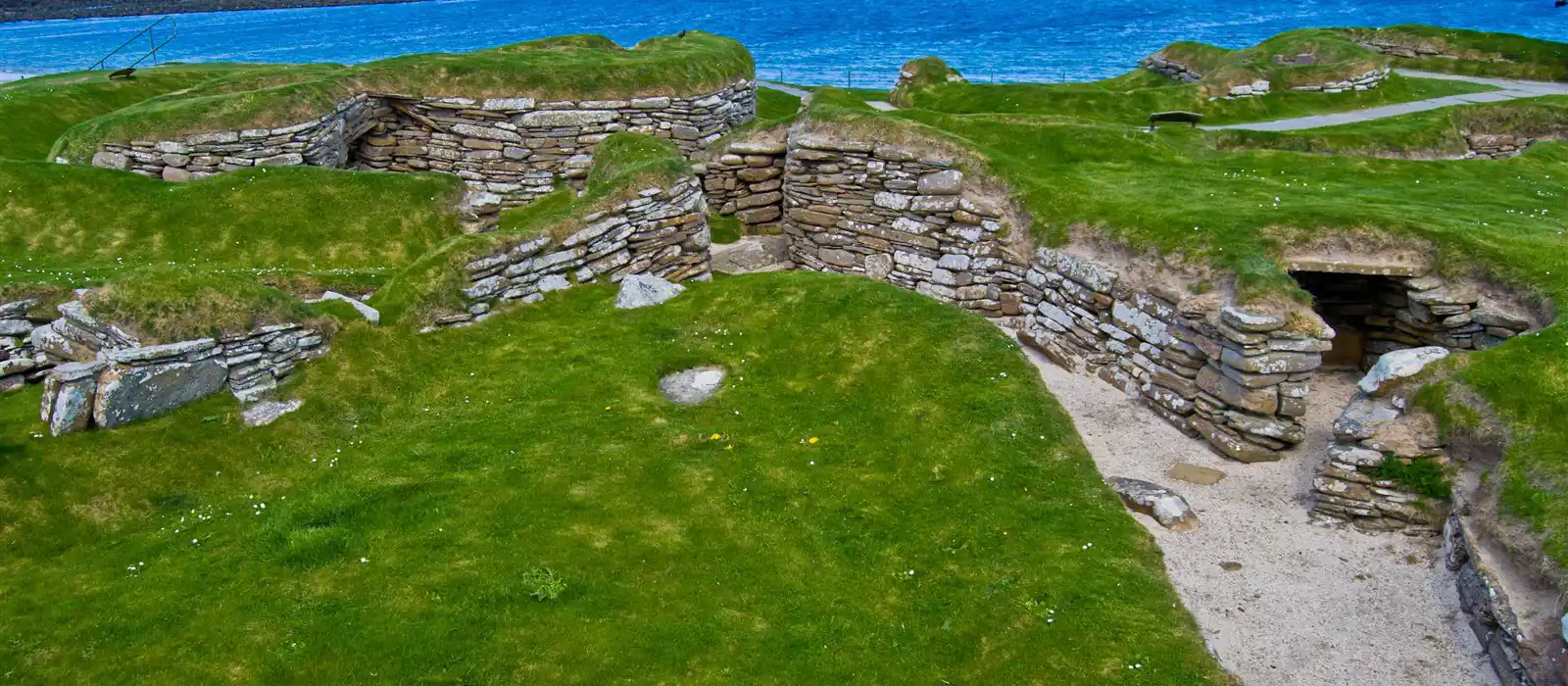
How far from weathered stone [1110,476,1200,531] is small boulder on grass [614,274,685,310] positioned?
33.0ft

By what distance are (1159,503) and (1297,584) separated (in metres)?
2.20

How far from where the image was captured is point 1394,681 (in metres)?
11.4

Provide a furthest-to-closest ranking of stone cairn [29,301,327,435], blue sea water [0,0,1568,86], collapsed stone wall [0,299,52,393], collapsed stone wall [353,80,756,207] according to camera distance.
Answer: blue sea water [0,0,1568,86]
collapsed stone wall [353,80,756,207]
collapsed stone wall [0,299,52,393]
stone cairn [29,301,327,435]

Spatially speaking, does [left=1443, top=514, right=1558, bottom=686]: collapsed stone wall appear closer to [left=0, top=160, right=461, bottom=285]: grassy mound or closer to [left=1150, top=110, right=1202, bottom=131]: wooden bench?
[left=1150, top=110, right=1202, bottom=131]: wooden bench

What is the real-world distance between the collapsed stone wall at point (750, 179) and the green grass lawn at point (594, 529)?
32.2 feet

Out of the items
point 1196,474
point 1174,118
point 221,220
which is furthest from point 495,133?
point 1196,474

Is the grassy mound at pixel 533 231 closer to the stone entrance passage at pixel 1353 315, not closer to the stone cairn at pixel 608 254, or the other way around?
the stone cairn at pixel 608 254

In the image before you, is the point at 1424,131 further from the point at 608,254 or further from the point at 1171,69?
the point at 608,254

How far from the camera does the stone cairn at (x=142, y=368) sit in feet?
46.8

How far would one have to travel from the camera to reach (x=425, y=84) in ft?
104

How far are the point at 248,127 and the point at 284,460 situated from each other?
17.5m

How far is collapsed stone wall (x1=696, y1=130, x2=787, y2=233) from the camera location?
2736cm

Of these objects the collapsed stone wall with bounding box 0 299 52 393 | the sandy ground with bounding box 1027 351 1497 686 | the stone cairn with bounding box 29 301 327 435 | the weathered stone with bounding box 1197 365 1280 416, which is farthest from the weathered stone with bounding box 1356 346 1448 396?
the collapsed stone wall with bounding box 0 299 52 393

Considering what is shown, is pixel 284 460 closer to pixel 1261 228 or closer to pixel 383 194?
pixel 383 194
